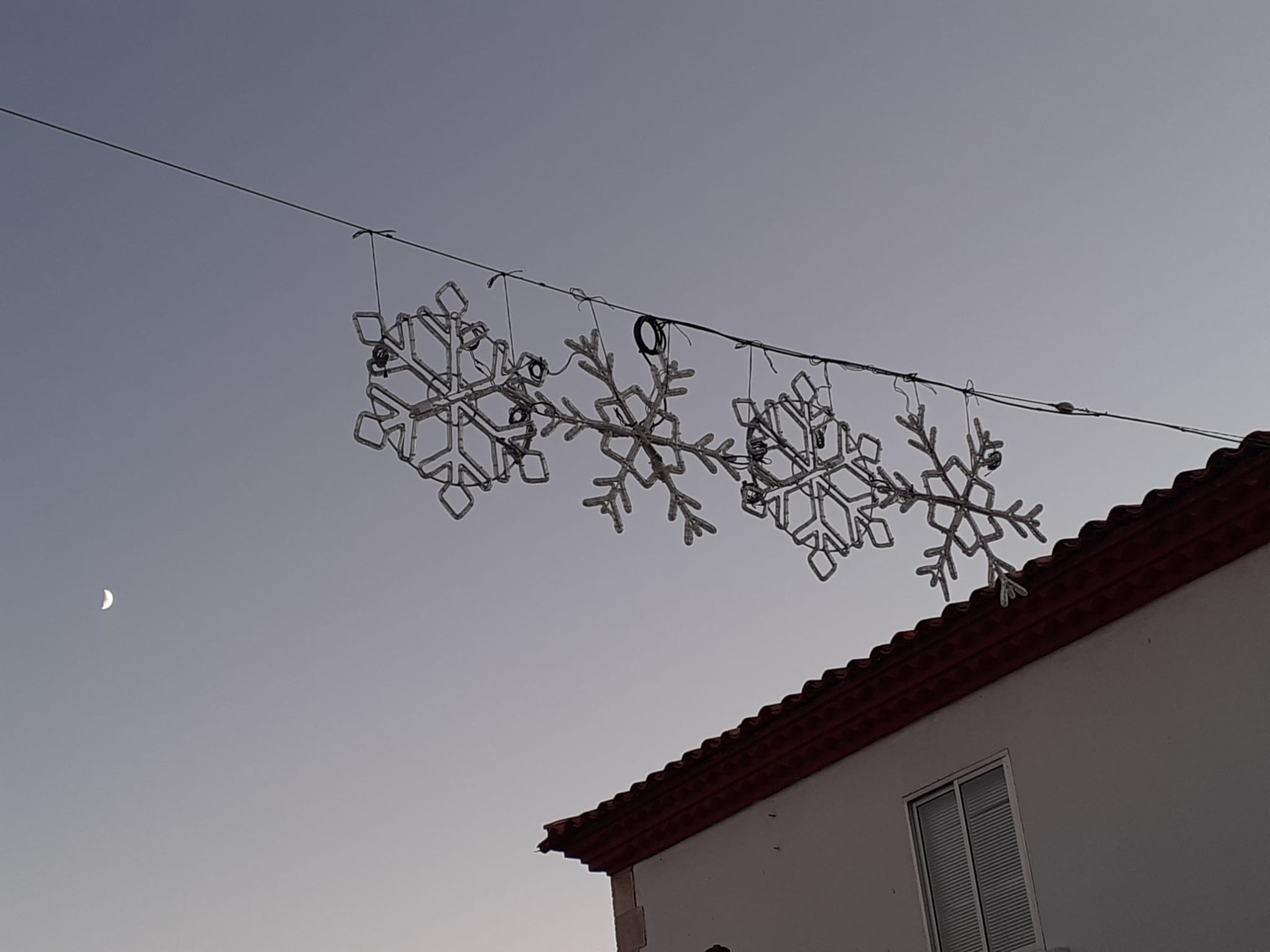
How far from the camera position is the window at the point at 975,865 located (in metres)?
6.86

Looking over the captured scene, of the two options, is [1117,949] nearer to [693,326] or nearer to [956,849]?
[956,849]

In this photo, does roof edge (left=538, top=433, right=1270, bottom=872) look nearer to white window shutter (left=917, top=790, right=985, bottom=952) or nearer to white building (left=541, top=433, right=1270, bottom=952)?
white building (left=541, top=433, right=1270, bottom=952)

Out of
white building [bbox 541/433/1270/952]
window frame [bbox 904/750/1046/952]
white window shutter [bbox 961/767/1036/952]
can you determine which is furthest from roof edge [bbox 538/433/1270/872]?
white window shutter [bbox 961/767/1036/952]

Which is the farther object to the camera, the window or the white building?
the window

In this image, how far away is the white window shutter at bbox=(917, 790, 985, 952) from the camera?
7055mm

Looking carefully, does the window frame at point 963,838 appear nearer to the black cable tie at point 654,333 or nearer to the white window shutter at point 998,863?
the white window shutter at point 998,863

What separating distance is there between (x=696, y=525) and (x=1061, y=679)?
3317 millimetres

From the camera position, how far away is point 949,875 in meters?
7.23

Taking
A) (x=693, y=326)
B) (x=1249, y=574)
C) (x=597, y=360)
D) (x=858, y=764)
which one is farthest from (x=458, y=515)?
(x=858, y=764)

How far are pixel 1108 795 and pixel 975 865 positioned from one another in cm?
84

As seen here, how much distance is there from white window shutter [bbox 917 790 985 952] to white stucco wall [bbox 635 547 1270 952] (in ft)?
0.32

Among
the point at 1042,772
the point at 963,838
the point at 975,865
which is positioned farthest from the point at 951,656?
the point at 975,865

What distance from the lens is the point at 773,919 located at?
26.6ft

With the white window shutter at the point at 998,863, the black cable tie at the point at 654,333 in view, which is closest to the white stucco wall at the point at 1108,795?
the white window shutter at the point at 998,863
